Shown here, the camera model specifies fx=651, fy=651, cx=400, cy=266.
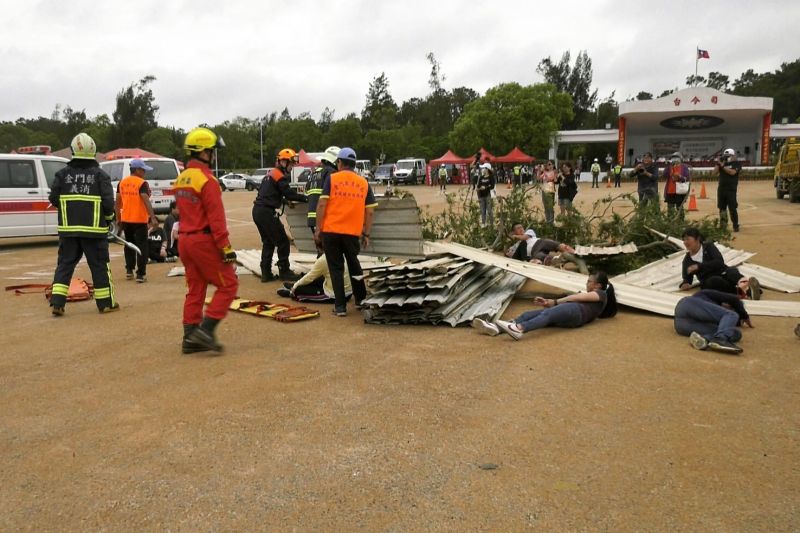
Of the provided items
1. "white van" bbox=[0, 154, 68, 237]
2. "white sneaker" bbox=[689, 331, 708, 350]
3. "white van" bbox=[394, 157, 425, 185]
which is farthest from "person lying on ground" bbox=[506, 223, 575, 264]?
"white van" bbox=[394, 157, 425, 185]

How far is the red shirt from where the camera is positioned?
5.15 meters

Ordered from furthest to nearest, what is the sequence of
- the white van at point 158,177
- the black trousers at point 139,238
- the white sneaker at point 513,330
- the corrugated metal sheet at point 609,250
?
the white van at point 158,177
the black trousers at point 139,238
the corrugated metal sheet at point 609,250
the white sneaker at point 513,330

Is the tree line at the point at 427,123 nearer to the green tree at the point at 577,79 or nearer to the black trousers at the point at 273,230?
the green tree at the point at 577,79

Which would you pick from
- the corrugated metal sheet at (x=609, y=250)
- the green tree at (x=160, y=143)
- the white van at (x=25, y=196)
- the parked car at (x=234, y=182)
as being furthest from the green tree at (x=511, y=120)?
the corrugated metal sheet at (x=609, y=250)

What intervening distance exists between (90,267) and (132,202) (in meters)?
2.34

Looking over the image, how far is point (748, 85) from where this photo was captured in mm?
84938

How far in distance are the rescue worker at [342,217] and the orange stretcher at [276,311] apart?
0.35m

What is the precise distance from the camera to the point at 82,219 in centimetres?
679

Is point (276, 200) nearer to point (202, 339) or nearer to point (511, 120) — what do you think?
point (202, 339)

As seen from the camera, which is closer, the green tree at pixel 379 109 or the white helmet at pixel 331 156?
the white helmet at pixel 331 156

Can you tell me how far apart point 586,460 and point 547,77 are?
91124 mm

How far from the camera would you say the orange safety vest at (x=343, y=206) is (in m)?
6.48

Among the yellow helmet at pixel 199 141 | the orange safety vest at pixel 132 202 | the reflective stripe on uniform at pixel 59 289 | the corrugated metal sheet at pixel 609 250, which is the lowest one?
the reflective stripe on uniform at pixel 59 289

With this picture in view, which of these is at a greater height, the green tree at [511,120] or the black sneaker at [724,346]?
the green tree at [511,120]
